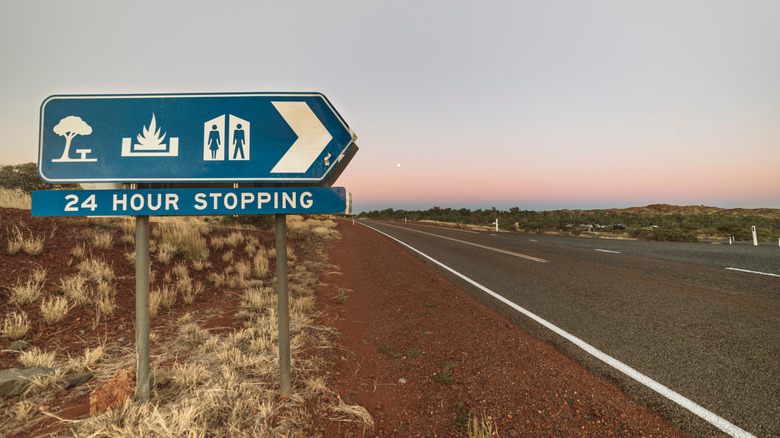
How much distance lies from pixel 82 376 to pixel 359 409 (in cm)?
280

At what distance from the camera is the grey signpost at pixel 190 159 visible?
2.53m

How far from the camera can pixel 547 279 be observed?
6656 mm

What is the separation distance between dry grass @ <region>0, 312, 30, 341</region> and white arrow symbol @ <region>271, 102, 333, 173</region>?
13.6ft

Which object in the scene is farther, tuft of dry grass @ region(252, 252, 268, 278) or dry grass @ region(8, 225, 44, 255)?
tuft of dry grass @ region(252, 252, 268, 278)

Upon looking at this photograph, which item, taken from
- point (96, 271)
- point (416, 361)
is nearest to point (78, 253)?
point (96, 271)

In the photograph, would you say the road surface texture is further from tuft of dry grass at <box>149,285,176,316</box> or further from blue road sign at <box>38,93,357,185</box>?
tuft of dry grass at <box>149,285,176,316</box>

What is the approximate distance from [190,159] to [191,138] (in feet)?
0.66

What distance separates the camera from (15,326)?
350cm

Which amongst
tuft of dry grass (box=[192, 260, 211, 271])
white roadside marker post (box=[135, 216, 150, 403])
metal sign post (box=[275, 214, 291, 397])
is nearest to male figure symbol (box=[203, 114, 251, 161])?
metal sign post (box=[275, 214, 291, 397])

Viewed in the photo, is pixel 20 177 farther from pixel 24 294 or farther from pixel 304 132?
pixel 304 132

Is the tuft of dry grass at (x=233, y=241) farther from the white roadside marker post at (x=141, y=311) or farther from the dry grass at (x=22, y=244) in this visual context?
the white roadside marker post at (x=141, y=311)

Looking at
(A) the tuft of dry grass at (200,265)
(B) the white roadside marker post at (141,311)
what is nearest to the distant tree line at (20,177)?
(A) the tuft of dry grass at (200,265)

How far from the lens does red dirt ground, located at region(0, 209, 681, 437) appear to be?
2.23 metres

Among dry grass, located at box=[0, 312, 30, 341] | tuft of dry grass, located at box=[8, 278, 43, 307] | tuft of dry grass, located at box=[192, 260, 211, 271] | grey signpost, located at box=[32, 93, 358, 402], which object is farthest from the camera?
tuft of dry grass, located at box=[192, 260, 211, 271]
